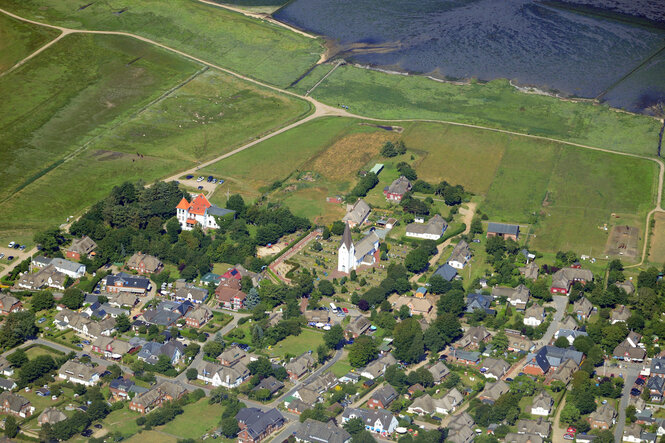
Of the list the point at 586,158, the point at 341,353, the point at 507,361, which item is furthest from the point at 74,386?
the point at 586,158

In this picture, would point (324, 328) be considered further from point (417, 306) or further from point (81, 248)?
point (81, 248)

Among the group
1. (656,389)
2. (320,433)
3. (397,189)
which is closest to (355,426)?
(320,433)

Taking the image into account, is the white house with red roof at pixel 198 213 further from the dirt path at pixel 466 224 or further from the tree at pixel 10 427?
the tree at pixel 10 427

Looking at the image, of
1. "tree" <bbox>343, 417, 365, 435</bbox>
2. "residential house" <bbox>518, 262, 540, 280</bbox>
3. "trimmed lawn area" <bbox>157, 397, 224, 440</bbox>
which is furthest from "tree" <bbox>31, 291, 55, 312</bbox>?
"residential house" <bbox>518, 262, 540, 280</bbox>

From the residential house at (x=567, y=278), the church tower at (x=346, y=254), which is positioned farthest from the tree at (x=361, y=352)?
the residential house at (x=567, y=278)

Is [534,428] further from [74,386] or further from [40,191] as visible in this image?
[40,191]
